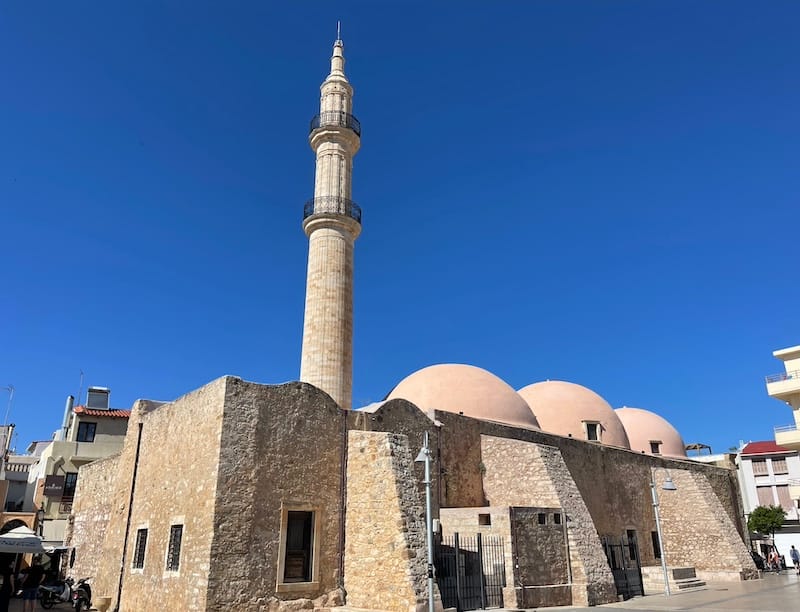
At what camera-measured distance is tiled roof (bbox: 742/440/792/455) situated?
41.4 m

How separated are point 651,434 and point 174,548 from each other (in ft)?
69.4

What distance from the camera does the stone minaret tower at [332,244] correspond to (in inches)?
695

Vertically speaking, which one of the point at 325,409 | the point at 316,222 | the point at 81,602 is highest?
the point at 316,222

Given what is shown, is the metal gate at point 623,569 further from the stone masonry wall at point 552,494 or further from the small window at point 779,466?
the small window at point 779,466

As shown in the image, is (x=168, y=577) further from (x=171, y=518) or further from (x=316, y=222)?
(x=316, y=222)

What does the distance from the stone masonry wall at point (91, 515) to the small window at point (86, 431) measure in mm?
7386

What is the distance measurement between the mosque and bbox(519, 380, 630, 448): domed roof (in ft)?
5.79

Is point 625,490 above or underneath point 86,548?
above

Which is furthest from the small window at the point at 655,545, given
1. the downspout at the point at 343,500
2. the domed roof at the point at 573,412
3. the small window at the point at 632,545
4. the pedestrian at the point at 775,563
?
the downspout at the point at 343,500

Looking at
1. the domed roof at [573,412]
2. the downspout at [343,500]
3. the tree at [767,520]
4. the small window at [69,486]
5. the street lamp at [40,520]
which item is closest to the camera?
the downspout at [343,500]

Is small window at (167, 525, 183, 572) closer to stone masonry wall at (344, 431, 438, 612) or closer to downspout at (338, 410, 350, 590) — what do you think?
downspout at (338, 410, 350, 590)

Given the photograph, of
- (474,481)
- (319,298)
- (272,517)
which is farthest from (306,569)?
(319,298)

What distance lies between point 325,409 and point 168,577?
4159 mm

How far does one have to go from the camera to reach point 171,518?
11922 millimetres
